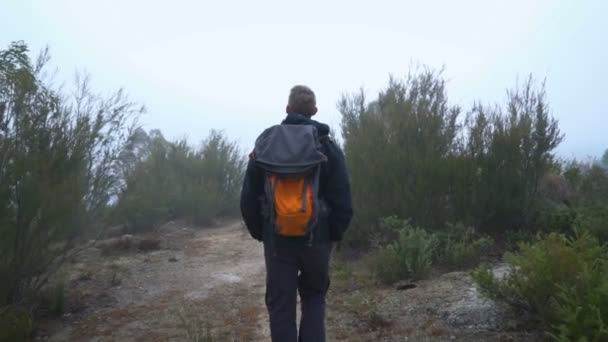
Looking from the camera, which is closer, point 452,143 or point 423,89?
point 452,143

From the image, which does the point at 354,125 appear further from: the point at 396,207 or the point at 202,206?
the point at 202,206

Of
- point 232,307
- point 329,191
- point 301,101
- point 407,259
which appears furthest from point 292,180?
point 407,259

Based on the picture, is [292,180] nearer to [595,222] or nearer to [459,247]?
[459,247]

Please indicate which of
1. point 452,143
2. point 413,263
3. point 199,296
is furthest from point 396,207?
point 199,296

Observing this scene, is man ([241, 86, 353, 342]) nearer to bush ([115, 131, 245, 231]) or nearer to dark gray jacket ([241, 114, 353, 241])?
dark gray jacket ([241, 114, 353, 241])

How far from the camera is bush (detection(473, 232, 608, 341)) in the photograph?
328cm

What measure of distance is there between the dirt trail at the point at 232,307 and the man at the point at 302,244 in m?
1.15

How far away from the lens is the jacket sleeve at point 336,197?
329 centimetres

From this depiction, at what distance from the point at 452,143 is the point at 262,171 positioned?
5.72 metres

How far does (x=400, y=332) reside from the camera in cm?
457

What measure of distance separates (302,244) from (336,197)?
380mm

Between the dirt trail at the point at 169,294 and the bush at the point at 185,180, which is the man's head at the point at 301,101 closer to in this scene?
the dirt trail at the point at 169,294

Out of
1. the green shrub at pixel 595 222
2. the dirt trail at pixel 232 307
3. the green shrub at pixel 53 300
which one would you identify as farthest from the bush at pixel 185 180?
the green shrub at pixel 595 222

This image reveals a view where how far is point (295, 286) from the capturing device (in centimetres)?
327
